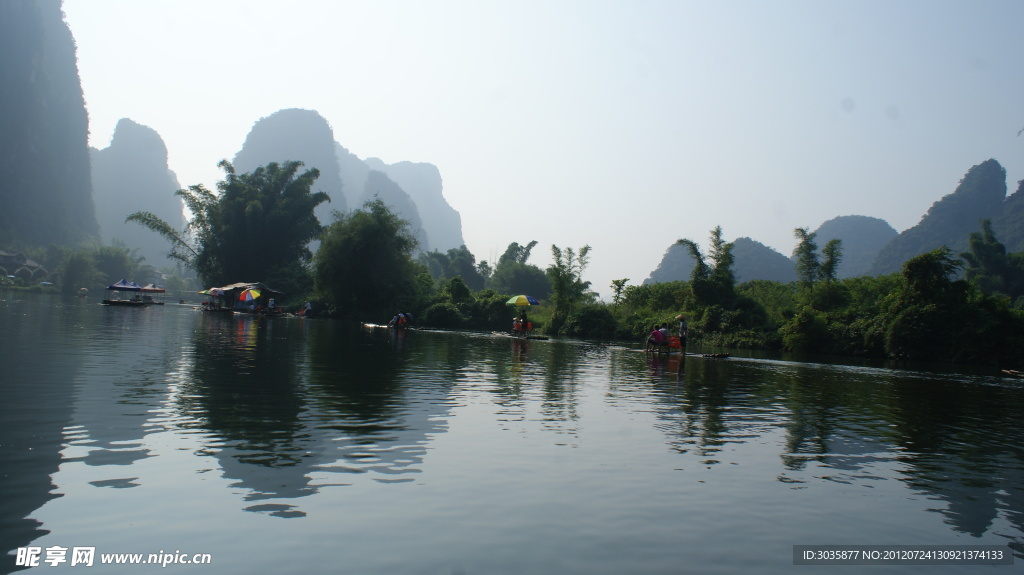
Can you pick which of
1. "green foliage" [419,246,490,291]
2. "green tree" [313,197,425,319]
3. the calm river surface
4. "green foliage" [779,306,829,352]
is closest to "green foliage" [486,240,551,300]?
"green foliage" [419,246,490,291]

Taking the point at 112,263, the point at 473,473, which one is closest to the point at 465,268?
the point at 112,263

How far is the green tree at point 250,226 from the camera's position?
79.5m

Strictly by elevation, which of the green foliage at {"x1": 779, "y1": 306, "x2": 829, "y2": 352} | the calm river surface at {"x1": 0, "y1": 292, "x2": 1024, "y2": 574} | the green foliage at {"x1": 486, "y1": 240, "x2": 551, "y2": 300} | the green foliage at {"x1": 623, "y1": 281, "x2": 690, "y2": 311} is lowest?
the calm river surface at {"x1": 0, "y1": 292, "x2": 1024, "y2": 574}

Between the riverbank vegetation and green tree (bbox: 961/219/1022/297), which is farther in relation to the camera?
green tree (bbox: 961/219/1022/297)

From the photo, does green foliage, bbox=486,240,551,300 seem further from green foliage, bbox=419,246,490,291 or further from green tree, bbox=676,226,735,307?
green tree, bbox=676,226,735,307

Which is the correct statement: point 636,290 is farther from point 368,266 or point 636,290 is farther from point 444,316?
point 368,266

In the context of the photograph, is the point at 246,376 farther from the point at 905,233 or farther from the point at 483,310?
the point at 905,233

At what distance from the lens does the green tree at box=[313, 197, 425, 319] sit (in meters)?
63.2

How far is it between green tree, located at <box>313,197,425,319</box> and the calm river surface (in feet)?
151

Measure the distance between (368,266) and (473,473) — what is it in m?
57.3

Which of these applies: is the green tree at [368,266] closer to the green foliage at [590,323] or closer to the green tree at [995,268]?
the green foliage at [590,323]

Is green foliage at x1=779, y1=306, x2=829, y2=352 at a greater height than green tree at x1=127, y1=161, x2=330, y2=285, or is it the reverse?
green tree at x1=127, y1=161, x2=330, y2=285

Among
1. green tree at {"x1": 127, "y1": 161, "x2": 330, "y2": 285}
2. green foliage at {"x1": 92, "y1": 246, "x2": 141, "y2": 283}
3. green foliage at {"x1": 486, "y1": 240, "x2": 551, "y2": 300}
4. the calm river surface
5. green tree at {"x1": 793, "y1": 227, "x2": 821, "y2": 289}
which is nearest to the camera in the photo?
the calm river surface

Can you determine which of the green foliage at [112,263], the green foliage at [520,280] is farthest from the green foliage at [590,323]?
the green foliage at [112,263]
